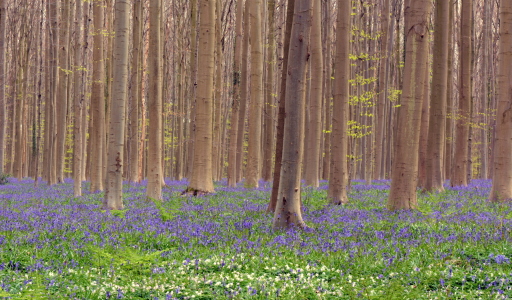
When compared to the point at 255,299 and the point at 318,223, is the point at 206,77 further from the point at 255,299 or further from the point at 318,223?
the point at 255,299

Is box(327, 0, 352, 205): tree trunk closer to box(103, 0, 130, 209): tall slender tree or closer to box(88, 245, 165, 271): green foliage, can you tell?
box(103, 0, 130, 209): tall slender tree

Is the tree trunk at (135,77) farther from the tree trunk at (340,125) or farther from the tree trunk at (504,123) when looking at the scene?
the tree trunk at (504,123)

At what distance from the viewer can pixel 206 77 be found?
61.1ft

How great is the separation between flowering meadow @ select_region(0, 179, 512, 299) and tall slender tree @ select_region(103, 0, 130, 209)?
1.21 meters

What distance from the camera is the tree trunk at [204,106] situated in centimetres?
1852

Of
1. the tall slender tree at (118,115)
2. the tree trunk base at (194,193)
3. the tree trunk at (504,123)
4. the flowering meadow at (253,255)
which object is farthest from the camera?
the tree trunk base at (194,193)

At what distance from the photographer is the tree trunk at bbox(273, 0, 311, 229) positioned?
34.6 feet

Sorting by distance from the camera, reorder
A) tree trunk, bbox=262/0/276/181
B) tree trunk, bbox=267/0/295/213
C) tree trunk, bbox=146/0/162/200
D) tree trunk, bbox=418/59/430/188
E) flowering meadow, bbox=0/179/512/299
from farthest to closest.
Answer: tree trunk, bbox=262/0/276/181, tree trunk, bbox=418/59/430/188, tree trunk, bbox=146/0/162/200, tree trunk, bbox=267/0/295/213, flowering meadow, bbox=0/179/512/299

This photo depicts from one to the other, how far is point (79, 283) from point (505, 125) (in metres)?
13.5

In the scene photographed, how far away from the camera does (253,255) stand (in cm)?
777

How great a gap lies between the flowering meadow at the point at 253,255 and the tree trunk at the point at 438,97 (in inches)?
225

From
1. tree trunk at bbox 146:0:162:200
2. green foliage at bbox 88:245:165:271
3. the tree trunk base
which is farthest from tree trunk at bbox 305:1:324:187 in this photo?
green foliage at bbox 88:245:165:271

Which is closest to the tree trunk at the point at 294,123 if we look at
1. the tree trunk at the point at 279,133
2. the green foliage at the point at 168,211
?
the tree trunk at the point at 279,133

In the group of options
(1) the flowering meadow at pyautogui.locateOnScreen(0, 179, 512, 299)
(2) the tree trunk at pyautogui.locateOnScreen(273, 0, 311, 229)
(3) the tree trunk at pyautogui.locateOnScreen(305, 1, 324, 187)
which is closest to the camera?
(1) the flowering meadow at pyautogui.locateOnScreen(0, 179, 512, 299)
